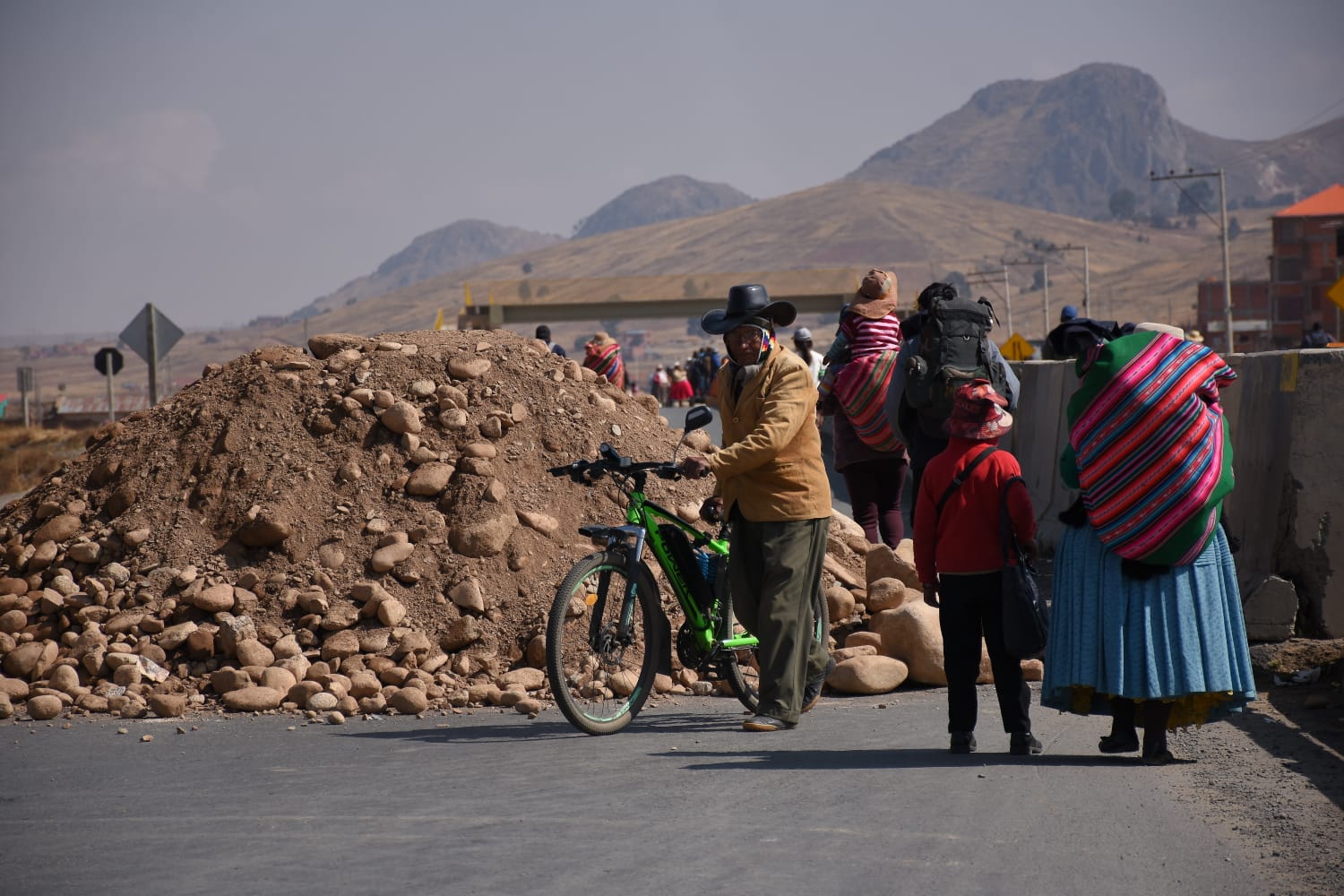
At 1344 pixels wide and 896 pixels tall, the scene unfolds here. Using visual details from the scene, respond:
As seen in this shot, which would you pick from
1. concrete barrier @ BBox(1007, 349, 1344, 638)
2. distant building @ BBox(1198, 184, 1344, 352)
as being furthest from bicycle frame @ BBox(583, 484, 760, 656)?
distant building @ BBox(1198, 184, 1344, 352)

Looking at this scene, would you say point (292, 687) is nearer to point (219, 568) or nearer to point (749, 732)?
point (219, 568)

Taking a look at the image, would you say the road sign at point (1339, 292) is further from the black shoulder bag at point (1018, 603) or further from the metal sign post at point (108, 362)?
the metal sign post at point (108, 362)

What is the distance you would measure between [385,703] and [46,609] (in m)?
2.40

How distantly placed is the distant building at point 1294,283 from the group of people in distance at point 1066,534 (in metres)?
92.4

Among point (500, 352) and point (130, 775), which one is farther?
point (500, 352)

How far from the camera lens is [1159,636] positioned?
5.81 metres

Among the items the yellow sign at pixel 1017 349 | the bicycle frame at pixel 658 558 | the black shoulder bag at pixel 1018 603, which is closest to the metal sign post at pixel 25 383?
the yellow sign at pixel 1017 349

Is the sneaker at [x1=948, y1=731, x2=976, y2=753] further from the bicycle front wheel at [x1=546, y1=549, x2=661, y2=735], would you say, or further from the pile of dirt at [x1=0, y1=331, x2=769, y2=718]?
the pile of dirt at [x1=0, y1=331, x2=769, y2=718]

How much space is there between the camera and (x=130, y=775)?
6211 millimetres

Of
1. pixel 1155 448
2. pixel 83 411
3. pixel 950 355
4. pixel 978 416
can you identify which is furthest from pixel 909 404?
pixel 83 411

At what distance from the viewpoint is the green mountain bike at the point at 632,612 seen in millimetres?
6754

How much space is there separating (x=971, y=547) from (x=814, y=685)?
1423 mm

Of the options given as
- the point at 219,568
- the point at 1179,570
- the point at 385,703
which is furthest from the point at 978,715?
the point at 219,568

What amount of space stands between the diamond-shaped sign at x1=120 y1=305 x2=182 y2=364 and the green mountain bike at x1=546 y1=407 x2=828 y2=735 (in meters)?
15.4
